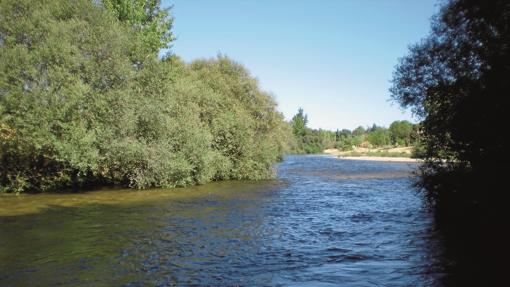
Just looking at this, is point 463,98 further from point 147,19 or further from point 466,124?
point 147,19

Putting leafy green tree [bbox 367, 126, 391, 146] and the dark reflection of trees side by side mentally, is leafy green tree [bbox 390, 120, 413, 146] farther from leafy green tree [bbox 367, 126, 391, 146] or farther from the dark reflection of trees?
the dark reflection of trees

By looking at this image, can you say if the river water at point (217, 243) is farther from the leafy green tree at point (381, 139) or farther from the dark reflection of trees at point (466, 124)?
the leafy green tree at point (381, 139)

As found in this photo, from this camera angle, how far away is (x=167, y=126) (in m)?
28.1

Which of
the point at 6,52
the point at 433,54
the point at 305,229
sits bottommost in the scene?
the point at 305,229

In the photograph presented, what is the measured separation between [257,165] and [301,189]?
30.6 feet

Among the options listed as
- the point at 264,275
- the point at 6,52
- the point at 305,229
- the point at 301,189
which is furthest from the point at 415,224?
the point at 6,52

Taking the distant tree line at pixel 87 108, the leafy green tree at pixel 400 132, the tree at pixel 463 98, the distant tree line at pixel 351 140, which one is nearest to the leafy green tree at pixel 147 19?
the distant tree line at pixel 87 108

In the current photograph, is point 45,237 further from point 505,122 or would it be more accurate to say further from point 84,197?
point 505,122

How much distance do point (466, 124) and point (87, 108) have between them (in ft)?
74.6

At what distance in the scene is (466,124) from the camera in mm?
13703

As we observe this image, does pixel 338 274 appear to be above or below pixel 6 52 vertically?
below

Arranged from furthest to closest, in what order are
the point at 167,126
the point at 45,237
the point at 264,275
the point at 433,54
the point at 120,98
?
the point at 167,126
the point at 120,98
the point at 433,54
the point at 45,237
the point at 264,275

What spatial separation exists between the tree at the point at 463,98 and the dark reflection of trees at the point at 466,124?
3cm

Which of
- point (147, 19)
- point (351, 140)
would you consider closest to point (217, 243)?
point (147, 19)
